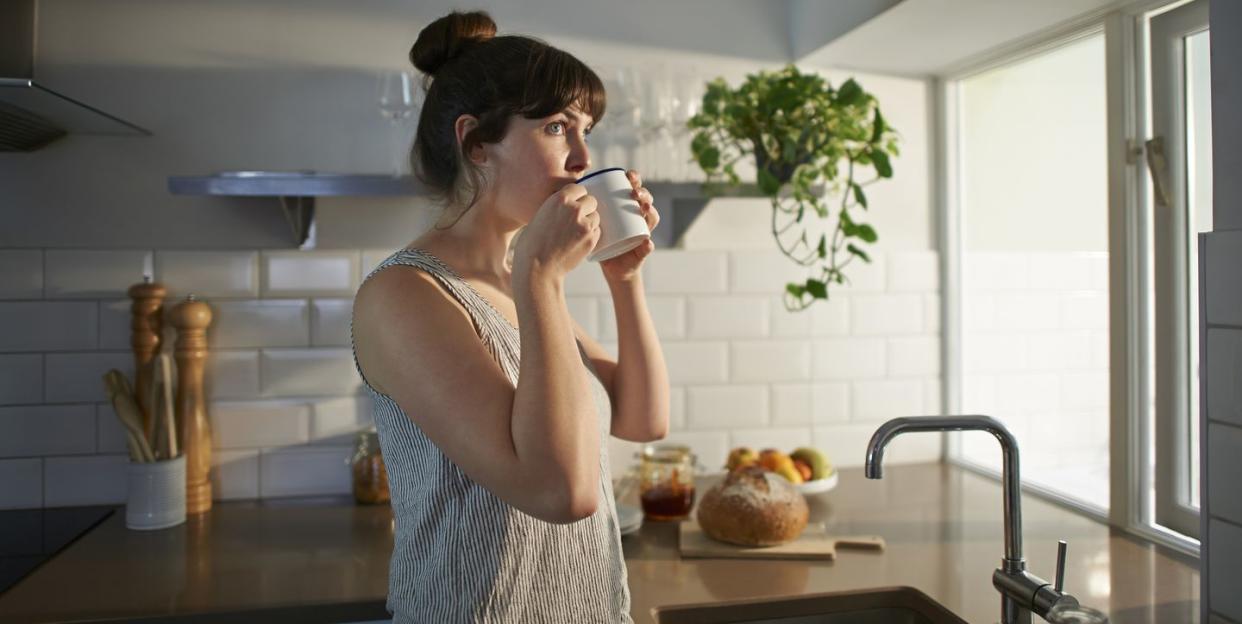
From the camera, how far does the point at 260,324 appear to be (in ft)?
5.70

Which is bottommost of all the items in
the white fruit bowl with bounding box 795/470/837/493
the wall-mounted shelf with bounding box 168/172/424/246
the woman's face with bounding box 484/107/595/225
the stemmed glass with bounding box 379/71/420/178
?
the white fruit bowl with bounding box 795/470/837/493

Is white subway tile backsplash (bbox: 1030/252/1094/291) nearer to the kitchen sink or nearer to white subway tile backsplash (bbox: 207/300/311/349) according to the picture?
the kitchen sink

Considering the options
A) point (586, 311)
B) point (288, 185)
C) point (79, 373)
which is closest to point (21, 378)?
point (79, 373)

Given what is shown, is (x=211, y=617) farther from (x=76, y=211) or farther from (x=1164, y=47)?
(x=1164, y=47)

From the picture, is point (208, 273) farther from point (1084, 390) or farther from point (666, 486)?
point (1084, 390)

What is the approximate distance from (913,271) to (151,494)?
1.60 metres

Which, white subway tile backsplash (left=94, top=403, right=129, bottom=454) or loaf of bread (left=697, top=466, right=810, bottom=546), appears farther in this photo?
white subway tile backsplash (left=94, top=403, right=129, bottom=454)

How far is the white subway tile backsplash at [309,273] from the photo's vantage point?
5.70 feet

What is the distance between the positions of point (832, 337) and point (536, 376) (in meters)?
1.25

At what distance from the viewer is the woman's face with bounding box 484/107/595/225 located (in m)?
0.98

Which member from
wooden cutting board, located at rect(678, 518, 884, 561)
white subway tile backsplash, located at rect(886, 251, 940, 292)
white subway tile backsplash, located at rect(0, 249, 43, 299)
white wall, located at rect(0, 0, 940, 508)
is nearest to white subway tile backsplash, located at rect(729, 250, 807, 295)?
white wall, located at rect(0, 0, 940, 508)

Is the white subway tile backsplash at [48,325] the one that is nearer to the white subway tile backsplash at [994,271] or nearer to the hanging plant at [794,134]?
the hanging plant at [794,134]

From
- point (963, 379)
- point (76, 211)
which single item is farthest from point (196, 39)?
point (963, 379)

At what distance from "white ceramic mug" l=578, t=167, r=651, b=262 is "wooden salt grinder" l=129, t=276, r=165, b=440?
105 cm
